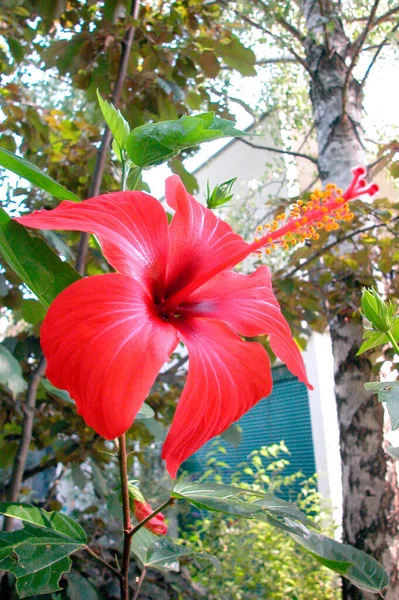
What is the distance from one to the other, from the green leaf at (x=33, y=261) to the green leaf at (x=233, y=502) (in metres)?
0.21

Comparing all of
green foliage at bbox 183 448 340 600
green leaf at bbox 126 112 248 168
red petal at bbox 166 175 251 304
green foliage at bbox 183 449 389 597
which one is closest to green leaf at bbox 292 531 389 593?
green foliage at bbox 183 449 389 597

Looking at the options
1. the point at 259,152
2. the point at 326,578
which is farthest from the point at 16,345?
the point at 259,152

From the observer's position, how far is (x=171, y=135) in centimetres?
45

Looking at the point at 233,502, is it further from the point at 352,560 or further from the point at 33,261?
the point at 33,261

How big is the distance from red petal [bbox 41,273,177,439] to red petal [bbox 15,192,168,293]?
4 centimetres

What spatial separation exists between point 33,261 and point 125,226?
0.08 m

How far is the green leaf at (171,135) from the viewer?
1.48 ft

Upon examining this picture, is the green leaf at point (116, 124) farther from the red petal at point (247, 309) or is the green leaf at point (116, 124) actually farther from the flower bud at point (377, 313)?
the flower bud at point (377, 313)

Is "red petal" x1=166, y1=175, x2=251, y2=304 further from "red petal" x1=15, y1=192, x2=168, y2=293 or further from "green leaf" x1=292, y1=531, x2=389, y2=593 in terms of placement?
"green leaf" x1=292, y1=531, x2=389, y2=593

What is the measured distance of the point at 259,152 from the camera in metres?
5.31

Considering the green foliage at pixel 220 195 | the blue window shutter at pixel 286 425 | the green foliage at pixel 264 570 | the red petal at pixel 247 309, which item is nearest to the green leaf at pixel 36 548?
the red petal at pixel 247 309

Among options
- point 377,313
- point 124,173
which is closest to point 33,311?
point 124,173

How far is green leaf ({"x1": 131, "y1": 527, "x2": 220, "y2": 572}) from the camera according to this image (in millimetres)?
663

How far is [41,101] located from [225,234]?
4540 millimetres
